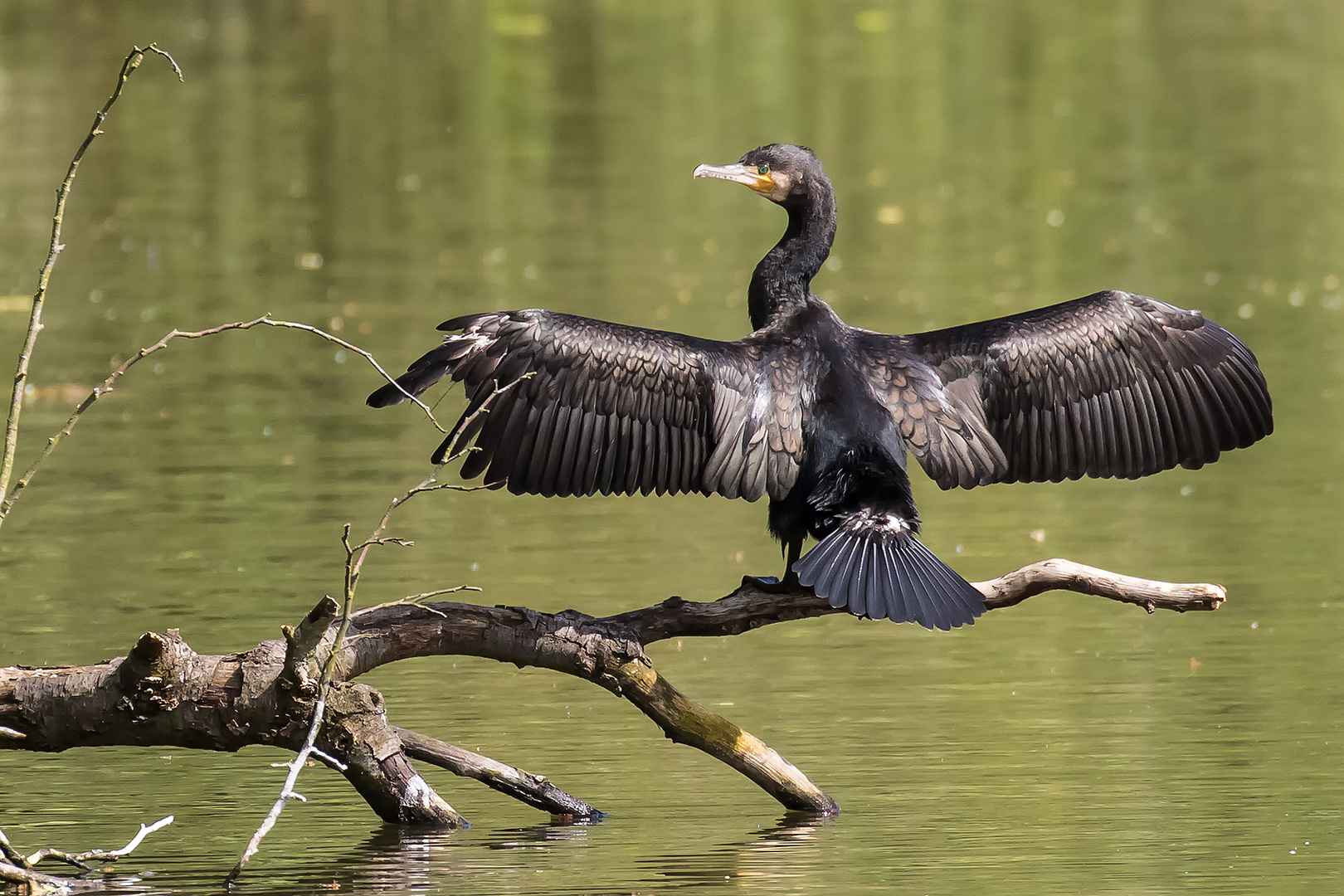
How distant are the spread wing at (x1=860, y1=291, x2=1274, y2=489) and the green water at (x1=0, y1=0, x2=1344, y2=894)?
87 cm

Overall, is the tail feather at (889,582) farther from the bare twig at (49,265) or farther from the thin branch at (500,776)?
the bare twig at (49,265)

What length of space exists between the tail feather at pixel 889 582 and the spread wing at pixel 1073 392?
1.74 ft

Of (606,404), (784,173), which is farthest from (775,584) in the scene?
(784,173)

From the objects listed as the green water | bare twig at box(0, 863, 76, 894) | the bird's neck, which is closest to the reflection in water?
the green water

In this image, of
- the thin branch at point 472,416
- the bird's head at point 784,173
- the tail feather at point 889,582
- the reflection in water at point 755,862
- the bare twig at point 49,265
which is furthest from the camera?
the bird's head at point 784,173

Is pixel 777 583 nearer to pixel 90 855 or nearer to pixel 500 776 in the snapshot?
pixel 500 776

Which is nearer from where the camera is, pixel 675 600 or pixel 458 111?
pixel 675 600

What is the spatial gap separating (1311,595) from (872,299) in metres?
6.78

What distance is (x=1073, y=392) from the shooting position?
7371 mm

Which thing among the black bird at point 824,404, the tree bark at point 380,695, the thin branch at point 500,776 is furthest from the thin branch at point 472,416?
the thin branch at point 500,776

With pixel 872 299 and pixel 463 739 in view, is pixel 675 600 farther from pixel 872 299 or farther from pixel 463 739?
pixel 872 299

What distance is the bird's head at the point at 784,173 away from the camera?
7.62 metres

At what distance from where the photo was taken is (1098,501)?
37.7ft

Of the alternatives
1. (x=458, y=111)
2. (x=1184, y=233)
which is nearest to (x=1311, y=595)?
(x=1184, y=233)
